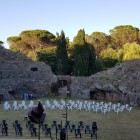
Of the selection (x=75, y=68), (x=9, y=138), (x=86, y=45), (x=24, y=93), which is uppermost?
(x=86, y=45)

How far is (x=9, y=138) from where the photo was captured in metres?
26.9

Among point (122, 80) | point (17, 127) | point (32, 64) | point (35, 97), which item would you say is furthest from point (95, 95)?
point (17, 127)

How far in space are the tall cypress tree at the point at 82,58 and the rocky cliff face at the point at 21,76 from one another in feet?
21.8

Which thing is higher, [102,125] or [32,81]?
[32,81]

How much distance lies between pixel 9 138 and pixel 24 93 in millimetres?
28458

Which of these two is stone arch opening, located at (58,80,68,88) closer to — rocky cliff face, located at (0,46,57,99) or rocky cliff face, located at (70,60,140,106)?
rocky cliff face, located at (0,46,57,99)

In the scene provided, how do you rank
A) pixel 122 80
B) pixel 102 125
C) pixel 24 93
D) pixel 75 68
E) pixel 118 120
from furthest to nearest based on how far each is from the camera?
pixel 75 68 → pixel 24 93 → pixel 122 80 → pixel 118 120 → pixel 102 125

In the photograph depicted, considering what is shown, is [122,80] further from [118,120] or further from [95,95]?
[118,120]

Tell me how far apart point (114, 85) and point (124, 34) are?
179 feet

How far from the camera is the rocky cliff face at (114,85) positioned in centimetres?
4722

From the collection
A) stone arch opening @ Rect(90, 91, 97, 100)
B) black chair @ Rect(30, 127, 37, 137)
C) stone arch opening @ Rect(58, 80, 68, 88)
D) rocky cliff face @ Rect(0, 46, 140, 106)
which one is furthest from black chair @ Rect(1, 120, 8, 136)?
stone arch opening @ Rect(58, 80, 68, 88)

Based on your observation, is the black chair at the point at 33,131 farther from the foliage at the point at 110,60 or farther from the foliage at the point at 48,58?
the foliage at the point at 110,60

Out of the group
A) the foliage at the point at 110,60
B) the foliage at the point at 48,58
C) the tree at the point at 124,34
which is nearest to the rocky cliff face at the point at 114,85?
the foliage at the point at 48,58

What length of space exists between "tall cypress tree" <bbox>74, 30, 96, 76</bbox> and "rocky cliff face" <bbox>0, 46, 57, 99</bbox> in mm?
6659
